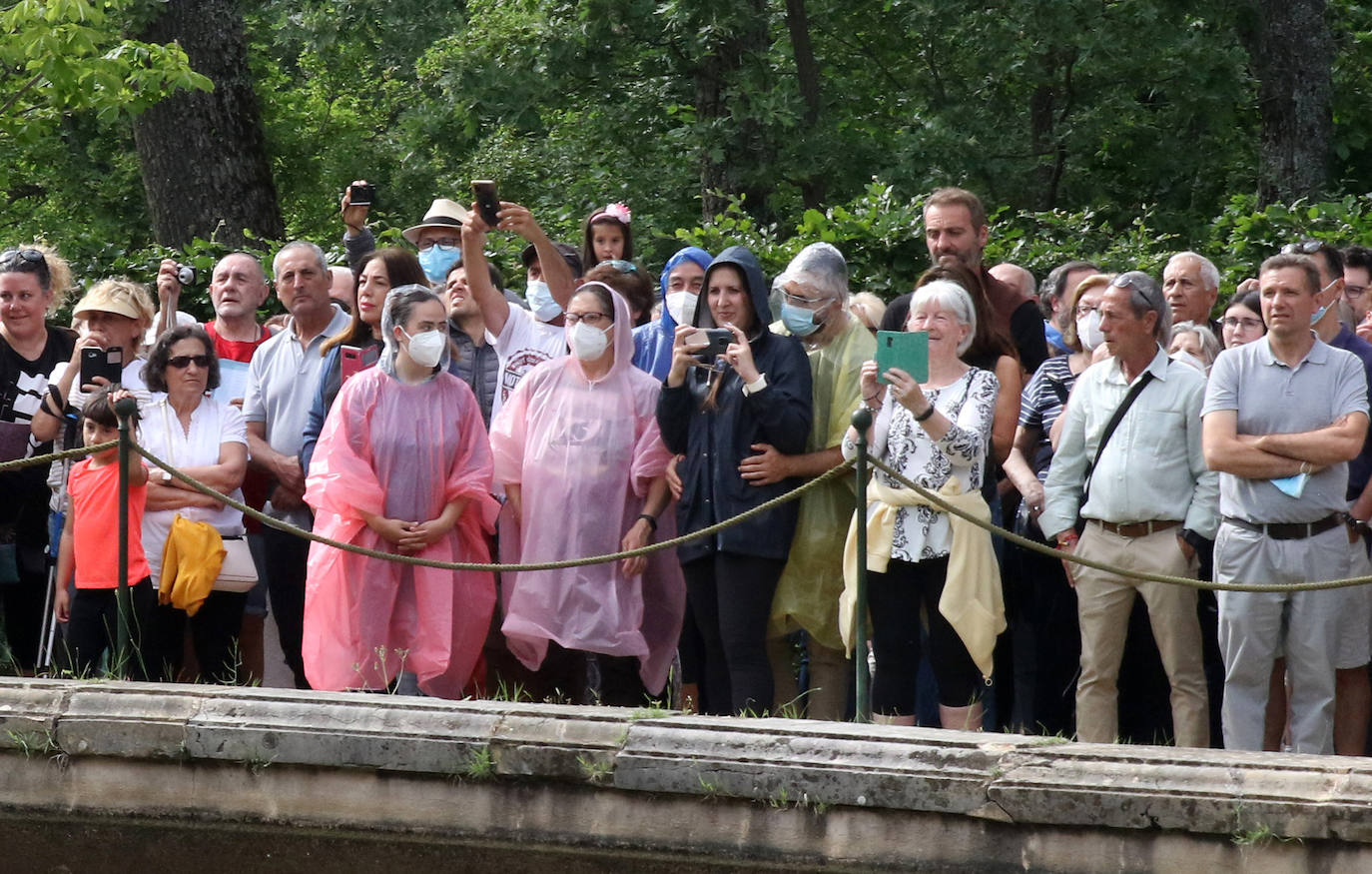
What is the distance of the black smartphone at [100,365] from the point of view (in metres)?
7.66

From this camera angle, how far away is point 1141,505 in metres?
6.69

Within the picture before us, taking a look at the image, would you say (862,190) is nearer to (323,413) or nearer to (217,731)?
(323,413)

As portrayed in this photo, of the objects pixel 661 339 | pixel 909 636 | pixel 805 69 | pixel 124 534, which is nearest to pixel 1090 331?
pixel 909 636

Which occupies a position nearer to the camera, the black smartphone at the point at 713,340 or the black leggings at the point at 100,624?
the black smartphone at the point at 713,340

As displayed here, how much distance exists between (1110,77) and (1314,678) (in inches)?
468

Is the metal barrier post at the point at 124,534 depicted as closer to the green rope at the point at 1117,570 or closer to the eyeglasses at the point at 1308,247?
the green rope at the point at 1117,570

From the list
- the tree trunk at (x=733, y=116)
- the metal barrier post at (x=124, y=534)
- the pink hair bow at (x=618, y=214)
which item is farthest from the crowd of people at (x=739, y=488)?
the tree trunk at (x=733, y=116)

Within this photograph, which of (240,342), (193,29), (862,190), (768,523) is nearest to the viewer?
(768,523)

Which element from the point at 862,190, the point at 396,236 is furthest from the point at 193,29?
the point at 862,190

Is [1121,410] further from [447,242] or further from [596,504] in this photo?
[447,242]

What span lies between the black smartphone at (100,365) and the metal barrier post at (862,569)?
3.13m

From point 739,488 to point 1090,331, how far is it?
4.96ft

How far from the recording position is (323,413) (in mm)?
7672

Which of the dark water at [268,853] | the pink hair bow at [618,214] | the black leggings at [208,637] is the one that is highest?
the pink hair bow at [618,214]
